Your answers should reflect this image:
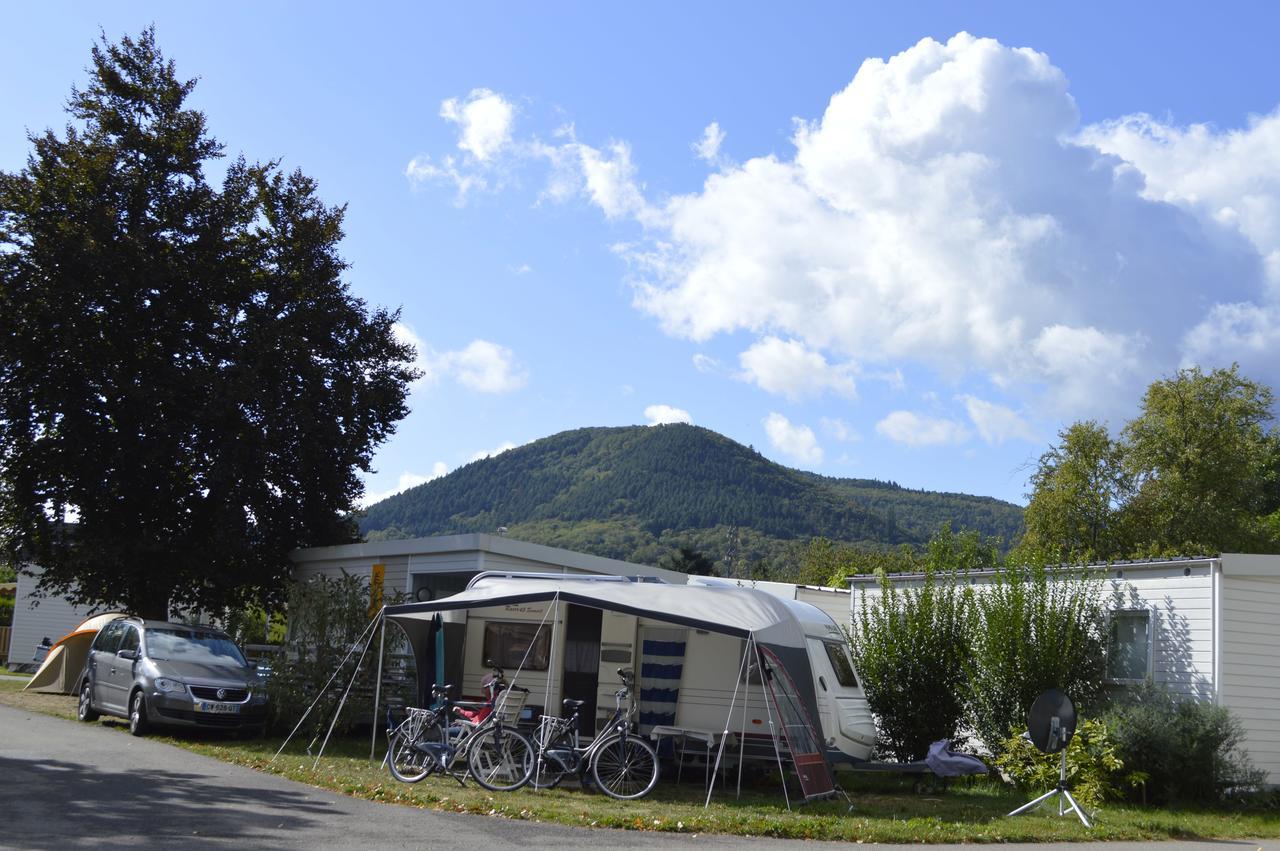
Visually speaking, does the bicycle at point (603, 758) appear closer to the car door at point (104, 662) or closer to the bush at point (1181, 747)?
the bush at point (1181, 747)

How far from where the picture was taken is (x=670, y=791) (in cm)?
1259

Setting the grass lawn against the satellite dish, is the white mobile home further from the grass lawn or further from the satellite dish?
the satellite dish

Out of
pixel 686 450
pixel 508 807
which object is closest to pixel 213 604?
pixel 508 807

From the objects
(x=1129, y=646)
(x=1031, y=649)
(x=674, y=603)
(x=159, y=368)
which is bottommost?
(x=1031, y=649)

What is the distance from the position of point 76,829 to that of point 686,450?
114m

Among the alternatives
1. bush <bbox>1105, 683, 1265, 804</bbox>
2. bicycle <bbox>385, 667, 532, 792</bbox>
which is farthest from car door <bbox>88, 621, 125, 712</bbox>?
bush <bbox>1105, 683, 1265, 804</bbox>

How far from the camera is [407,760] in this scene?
1261cm

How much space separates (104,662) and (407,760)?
7.14m

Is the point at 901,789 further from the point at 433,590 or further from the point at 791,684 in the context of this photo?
the point at 433,590

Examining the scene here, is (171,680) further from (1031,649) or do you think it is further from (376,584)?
(1031,649)

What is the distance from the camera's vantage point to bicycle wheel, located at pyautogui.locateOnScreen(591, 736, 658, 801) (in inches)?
466

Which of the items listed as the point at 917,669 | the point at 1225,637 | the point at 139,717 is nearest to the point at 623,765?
the point at 917,669

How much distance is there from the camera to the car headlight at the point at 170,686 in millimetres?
15359

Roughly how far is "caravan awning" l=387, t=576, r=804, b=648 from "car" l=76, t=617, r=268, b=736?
3710 mm
